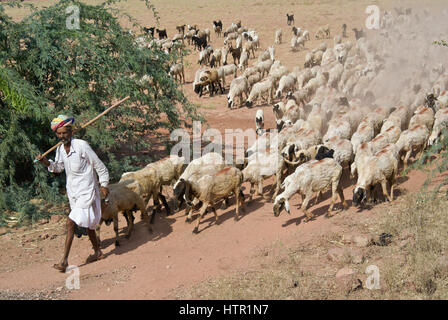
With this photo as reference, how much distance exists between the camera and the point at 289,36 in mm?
25953

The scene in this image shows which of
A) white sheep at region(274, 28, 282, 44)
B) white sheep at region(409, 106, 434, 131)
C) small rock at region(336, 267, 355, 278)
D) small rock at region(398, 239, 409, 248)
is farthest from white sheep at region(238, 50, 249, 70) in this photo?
small rock at region(336, 267, 355, 278)

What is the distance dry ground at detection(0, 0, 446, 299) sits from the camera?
5645 mm

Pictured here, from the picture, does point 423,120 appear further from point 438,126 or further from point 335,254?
point 335,254

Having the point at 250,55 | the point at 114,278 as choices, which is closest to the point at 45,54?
the point at 114,278

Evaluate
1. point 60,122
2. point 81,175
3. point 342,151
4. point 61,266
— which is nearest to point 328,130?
point 342,151

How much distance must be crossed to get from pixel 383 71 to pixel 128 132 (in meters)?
8.61

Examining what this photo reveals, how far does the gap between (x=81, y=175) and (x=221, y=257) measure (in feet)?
6.79

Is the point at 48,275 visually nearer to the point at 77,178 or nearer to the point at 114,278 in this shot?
the point at 114,278

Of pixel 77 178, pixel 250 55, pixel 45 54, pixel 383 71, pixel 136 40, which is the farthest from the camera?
pixel 250 55

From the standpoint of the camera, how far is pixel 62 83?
9.65 meters

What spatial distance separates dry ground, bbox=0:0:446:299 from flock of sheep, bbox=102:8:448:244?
325 mm

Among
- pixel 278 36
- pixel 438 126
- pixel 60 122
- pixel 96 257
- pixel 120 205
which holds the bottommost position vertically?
pixel 96 257

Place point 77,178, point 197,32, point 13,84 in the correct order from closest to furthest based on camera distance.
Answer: point 77,178 < point 13,84 < point 197,32

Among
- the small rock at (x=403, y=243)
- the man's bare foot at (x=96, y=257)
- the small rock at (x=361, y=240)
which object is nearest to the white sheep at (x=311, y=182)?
the small rock at (x=361, y=240)
